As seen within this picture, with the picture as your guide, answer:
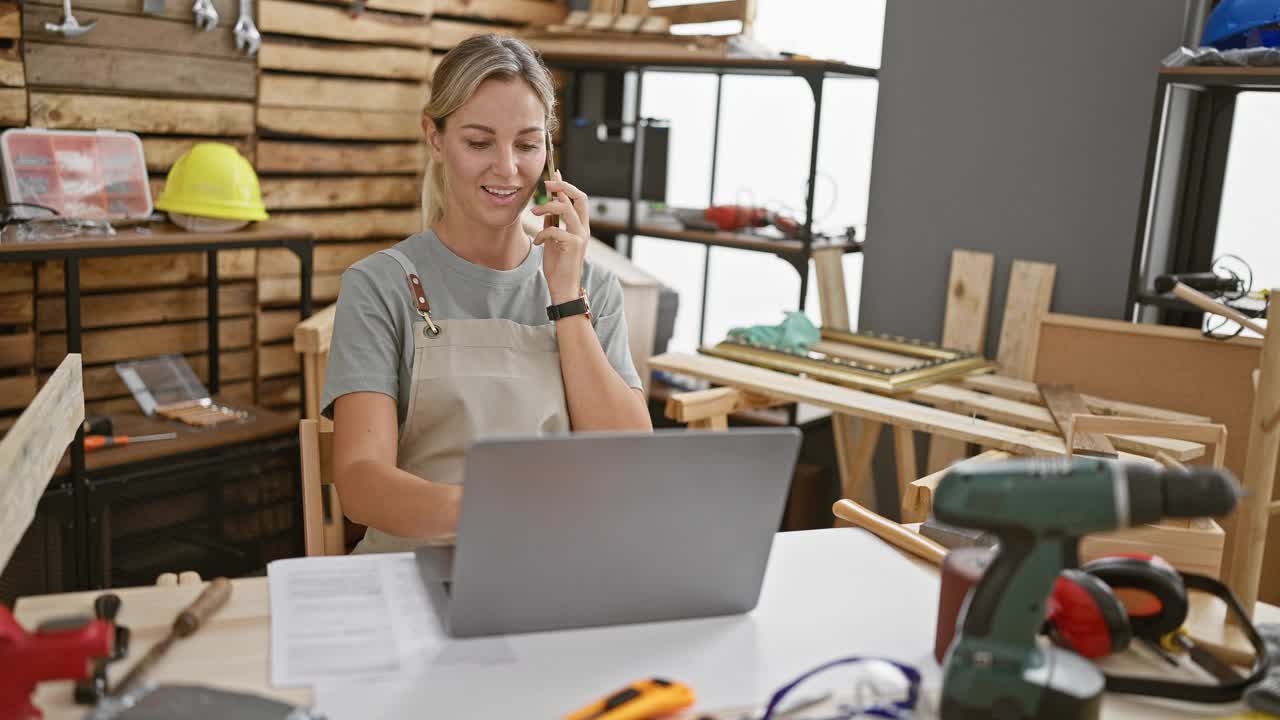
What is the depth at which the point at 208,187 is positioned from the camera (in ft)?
10.8

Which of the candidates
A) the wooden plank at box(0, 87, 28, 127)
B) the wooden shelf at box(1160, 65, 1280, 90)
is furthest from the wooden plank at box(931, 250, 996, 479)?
the wooden plank at box(0, 87, 28, 127)

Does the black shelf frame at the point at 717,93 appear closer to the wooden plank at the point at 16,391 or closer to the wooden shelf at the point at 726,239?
the wooden shelf at the point at 726,239

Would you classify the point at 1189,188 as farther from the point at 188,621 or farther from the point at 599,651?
the point at 188,621

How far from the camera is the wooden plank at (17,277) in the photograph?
319 cm


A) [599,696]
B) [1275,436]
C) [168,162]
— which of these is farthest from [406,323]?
[168,162]

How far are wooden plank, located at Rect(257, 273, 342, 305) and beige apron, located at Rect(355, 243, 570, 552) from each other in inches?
80.6

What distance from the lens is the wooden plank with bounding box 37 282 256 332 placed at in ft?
10.9

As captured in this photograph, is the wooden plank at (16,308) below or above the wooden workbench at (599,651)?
below

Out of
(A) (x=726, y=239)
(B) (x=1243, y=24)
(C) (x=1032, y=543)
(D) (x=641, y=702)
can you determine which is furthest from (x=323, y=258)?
(C) (x=1032, y=543)

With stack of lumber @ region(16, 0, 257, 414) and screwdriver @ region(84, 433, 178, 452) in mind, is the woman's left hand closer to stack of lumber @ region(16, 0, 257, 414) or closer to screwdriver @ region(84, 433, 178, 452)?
screwdriver @ region(84, 433, 178, 452)

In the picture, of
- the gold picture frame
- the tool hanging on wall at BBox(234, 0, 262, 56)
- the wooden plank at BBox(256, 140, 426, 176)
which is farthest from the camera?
the wooden plank at BBox(256, 140, 426, 176)

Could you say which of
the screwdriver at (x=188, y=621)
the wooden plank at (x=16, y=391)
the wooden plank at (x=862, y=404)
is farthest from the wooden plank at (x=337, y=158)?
the screwdriver at (x=188, y=621)

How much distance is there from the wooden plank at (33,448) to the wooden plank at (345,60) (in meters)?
2.35

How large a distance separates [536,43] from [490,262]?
235cm
